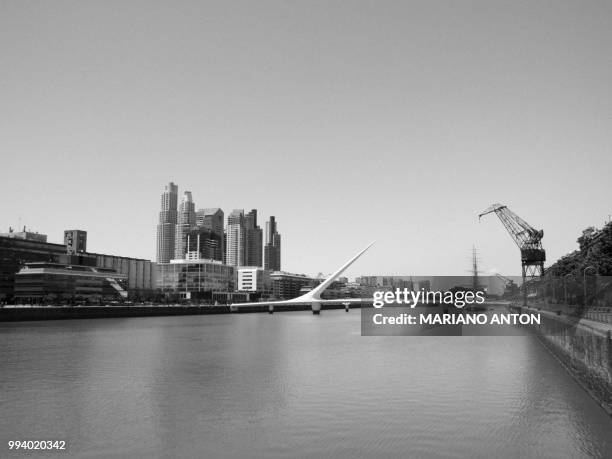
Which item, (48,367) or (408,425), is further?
(48,367)

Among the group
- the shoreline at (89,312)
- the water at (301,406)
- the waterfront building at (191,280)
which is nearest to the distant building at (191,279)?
the waterfront building at (191,280)

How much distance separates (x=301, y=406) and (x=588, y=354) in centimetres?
1117

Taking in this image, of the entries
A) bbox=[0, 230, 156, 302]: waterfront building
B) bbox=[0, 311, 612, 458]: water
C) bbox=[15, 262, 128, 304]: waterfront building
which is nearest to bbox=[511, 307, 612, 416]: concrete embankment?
bbox=[0, 311, 612, 458]: water

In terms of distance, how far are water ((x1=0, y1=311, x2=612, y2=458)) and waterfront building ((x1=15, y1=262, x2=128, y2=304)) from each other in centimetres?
9692

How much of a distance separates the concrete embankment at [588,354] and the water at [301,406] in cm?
66

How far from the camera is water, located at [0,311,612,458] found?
15922mm

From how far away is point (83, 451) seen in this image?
50.3 ft

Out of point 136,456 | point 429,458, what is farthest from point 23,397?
point 429,458

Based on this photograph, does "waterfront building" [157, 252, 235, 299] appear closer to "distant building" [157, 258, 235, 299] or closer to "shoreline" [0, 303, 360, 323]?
"distant building" [157, 258, 235, 299]

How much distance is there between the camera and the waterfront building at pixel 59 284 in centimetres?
12744

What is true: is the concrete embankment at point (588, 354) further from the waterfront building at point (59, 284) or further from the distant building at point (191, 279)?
the distant building at point (191, 279)

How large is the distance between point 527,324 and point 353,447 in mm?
53766

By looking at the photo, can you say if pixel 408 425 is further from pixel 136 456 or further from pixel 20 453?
pixel 20 453

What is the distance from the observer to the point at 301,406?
69.4ft
